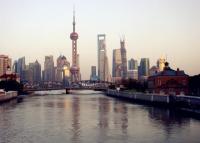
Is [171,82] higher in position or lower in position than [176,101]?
higher

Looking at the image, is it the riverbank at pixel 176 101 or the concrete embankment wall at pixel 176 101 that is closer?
the riverbank at pixel 176 101

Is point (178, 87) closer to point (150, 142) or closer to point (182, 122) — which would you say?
point (182, 122)

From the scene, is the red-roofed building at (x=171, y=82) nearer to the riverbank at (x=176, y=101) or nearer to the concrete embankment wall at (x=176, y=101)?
the concrete embankment wall at (x=176, y=101)

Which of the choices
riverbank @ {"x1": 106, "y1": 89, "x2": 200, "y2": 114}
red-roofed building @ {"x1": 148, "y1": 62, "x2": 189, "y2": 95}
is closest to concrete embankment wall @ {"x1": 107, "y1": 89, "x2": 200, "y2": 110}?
riverbank @ {"x1": 106, "y1": 89, "x2": 200, "y2": 114}

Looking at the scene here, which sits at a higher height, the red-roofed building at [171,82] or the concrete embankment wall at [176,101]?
the red-roofed building at [171,82]

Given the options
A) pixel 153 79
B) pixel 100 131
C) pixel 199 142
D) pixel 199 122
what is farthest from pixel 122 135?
pixel 153 79

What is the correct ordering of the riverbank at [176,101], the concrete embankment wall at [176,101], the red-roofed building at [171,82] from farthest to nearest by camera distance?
the red-roofed building at [171,82] → the concrete embankment wall at [176,101] → the riverbank at [176,101]

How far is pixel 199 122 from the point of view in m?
42.5

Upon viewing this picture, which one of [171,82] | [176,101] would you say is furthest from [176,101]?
[171,82]

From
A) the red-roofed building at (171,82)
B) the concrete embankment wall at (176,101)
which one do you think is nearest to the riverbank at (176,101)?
the concrete embankment wall at (176,101)

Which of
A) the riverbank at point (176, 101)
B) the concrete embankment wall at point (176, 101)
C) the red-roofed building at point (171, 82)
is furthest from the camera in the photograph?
the red-roofed building at point (171, 82)

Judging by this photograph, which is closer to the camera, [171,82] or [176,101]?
[176,101]

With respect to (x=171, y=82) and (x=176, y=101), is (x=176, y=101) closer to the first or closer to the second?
(x=176, y=101)

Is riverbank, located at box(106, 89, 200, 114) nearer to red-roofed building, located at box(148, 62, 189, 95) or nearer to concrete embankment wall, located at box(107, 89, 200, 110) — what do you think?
concrete embankment wall, located at box(107, 89, 200, 110)
